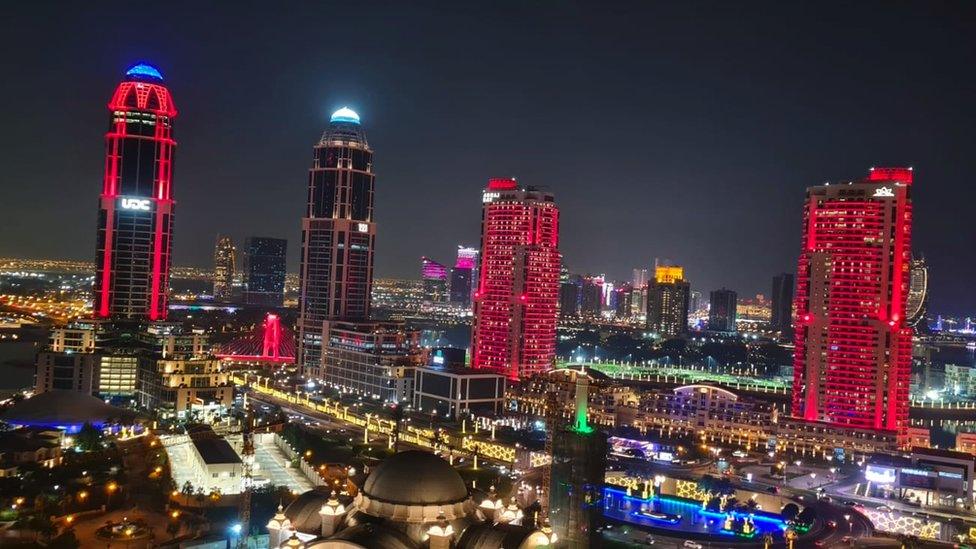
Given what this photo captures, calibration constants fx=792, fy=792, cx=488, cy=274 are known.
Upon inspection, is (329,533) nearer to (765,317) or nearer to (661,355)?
(661,355)

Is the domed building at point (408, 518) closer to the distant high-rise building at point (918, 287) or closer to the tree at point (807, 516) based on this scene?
the tree at point (807, 516)

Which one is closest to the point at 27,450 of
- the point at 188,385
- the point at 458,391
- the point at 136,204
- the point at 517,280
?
the point at 188,385

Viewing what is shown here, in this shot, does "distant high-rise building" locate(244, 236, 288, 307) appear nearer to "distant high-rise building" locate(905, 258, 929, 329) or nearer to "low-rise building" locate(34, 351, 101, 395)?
"low-rise building" locate(34, 351, 101, 395)

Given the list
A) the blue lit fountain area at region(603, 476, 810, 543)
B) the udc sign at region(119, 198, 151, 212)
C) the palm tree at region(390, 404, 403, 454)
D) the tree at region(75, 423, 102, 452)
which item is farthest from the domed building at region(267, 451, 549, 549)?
the udc sign at region(119, 198, 151, 212)

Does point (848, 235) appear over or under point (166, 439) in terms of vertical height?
over

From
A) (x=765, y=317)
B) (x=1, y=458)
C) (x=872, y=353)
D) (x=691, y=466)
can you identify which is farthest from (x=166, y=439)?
(x=765, y=317)

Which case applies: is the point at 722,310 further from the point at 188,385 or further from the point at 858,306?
the point at 188,385

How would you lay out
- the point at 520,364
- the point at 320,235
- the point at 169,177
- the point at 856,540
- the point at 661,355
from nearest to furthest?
the point at 856,540
the point at 169,177
the point at 520,364
the point at 320,235
the point at 661,355

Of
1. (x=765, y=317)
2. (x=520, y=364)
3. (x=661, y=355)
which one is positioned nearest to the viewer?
(x=520, y=364)
